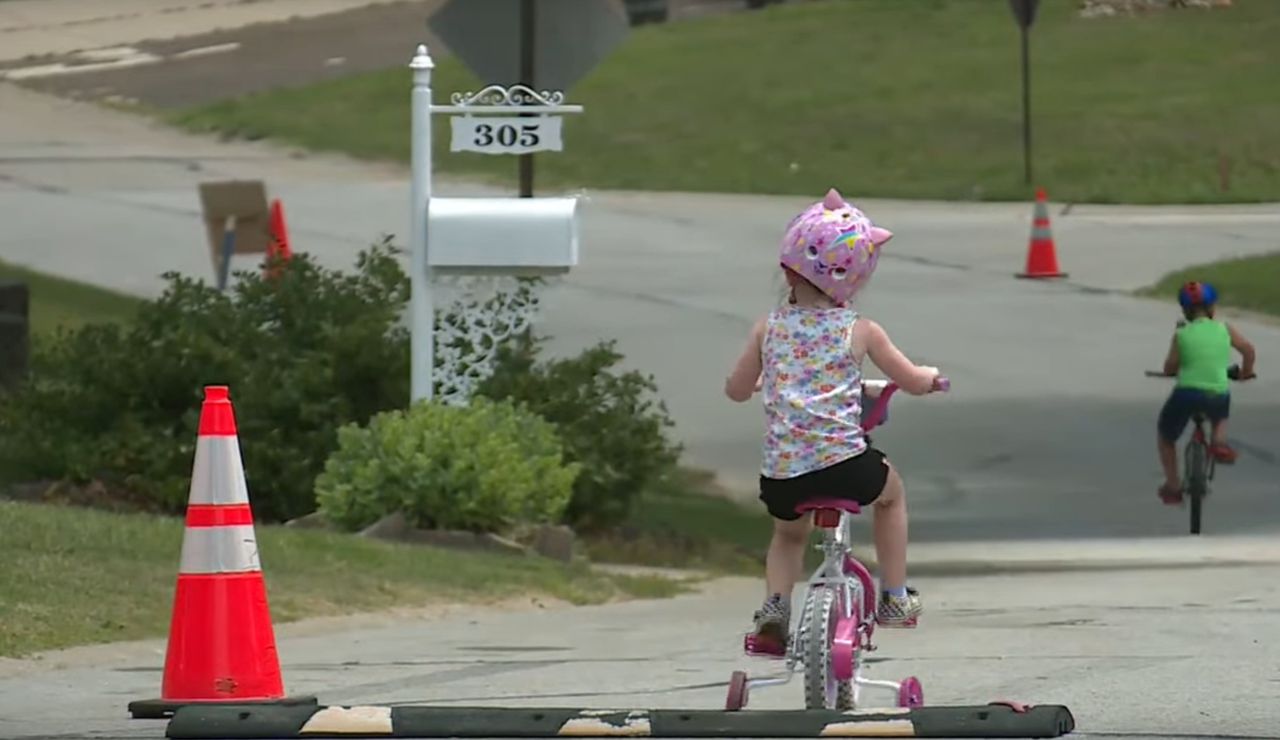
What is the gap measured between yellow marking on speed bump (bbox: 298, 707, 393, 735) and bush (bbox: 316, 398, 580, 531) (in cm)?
585

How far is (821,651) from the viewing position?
825cm

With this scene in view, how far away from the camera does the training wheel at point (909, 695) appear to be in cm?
863

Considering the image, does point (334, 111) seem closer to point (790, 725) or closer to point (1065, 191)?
point (1065, 191)

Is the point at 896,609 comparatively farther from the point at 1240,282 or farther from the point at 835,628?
the point at 1240,282

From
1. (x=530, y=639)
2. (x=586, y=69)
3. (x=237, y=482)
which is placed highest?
(x=586, y=69)

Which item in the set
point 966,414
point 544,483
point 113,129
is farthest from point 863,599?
point 113,129

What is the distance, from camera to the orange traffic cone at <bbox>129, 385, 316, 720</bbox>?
9.33 metres

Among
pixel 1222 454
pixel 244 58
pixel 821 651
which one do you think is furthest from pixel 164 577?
pixel 244 58

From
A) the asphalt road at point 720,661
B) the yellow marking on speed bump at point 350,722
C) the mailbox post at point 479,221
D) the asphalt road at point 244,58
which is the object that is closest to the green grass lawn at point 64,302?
the mailbox post at point 479,221

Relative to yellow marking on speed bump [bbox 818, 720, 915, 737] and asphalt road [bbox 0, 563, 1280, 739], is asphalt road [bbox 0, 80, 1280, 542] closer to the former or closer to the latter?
asphalt road [bbox 0, 563, 1280, 739]

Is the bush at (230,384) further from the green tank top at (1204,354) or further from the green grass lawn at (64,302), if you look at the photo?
the green grass lawn at (64,302)

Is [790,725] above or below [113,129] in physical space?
below

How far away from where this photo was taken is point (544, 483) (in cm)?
1464

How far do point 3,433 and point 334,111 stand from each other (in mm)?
23910
